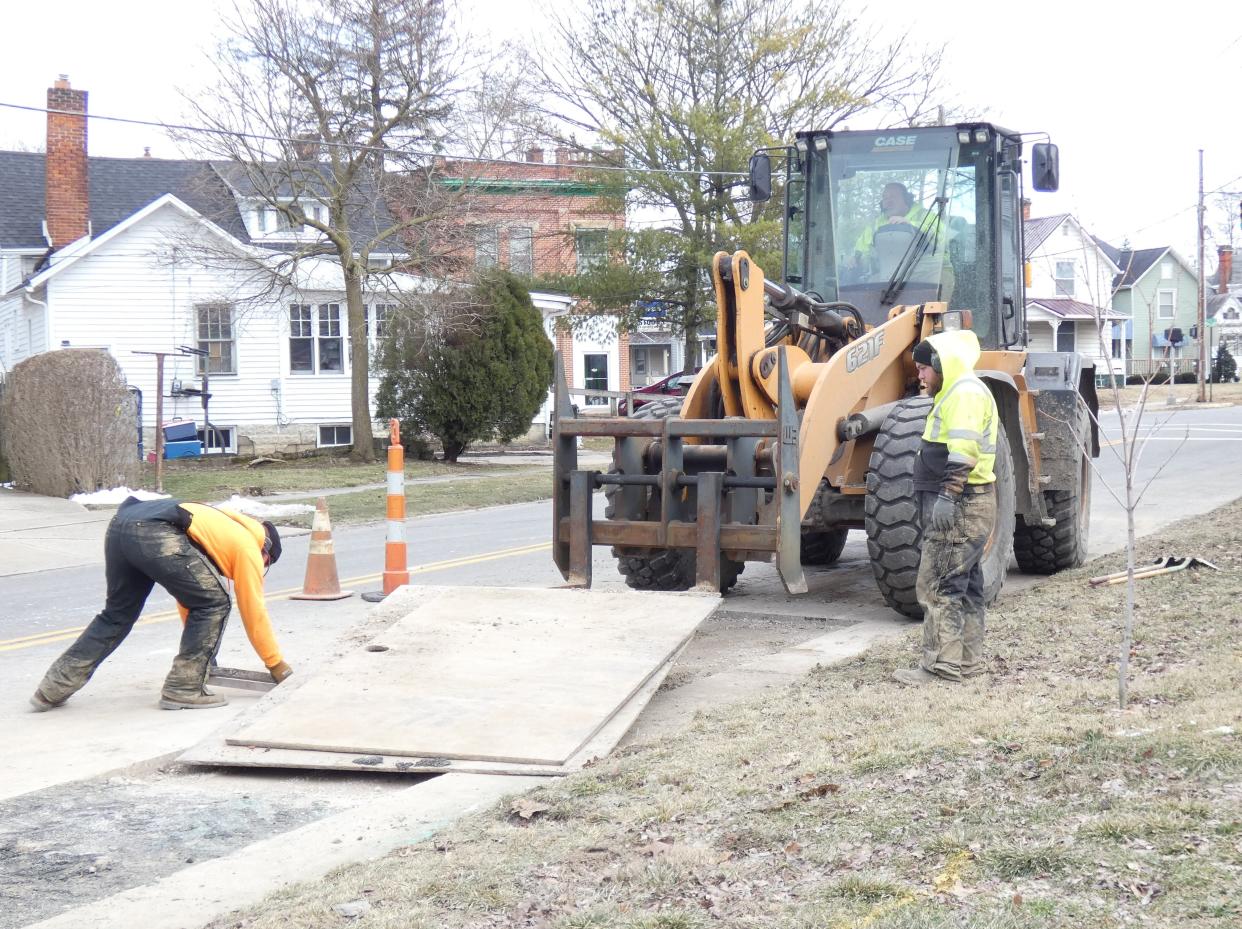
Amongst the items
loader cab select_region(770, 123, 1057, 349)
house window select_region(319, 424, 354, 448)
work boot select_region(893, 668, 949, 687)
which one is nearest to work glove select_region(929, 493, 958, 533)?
work boot select_region(893, 668, 949, 687)

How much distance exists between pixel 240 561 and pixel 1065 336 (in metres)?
52.1

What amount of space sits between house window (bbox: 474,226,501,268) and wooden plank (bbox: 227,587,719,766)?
1870 cm

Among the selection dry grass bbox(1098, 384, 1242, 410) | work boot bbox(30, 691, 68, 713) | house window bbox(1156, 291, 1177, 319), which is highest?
house window bbox(1156, 291, 1177, 319)

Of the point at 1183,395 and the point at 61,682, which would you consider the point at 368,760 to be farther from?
the point at 1183,395

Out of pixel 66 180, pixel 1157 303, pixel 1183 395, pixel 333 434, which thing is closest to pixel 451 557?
pixel 333 434

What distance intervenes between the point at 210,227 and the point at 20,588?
16.3 metres

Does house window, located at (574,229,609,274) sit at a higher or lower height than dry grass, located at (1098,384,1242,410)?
higher

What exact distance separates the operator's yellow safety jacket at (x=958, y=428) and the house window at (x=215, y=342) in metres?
24.8

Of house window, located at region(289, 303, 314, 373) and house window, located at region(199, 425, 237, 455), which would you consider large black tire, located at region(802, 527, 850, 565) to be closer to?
house window, located at region(199, 425, 237, 455)

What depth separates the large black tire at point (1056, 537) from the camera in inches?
434

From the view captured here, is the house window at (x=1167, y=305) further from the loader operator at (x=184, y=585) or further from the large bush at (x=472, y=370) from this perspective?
the loader operator at (x=184, y=585)

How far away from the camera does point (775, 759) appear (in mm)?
5516

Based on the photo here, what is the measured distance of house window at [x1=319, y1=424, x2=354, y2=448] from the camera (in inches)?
1254

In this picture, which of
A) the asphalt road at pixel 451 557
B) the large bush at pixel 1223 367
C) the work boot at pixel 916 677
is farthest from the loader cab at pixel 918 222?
the large bush at pixel 1223 367
